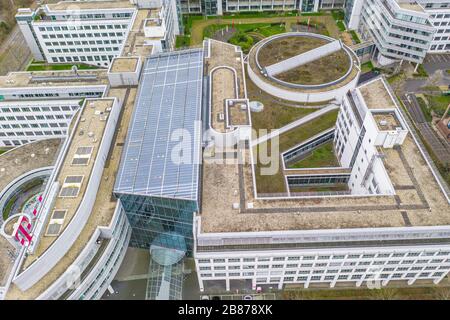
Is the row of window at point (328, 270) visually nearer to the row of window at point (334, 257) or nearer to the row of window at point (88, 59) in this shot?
the row of window at point (334, 257)

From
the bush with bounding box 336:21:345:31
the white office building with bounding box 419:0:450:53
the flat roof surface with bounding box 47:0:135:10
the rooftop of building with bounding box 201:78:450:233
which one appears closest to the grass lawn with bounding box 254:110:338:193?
the rooftop of building with bounding box 201:78:450:233

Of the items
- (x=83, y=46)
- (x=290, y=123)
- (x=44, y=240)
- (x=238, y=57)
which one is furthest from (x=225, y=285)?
(x=83, y=46)

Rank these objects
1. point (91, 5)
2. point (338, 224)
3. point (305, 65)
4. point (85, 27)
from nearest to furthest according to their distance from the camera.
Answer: point (338, 224) → point (305, 65) → point (85, 27) → point (91, 5)

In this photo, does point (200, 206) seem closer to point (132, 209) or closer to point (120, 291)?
point (132, 209)

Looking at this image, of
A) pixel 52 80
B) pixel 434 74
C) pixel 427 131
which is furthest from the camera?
pixel 434 74

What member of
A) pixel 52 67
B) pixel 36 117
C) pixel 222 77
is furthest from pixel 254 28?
pixel 36 117

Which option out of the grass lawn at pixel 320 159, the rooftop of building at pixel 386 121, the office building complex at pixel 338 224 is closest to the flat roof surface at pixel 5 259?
the office building complex at pixel 338 224

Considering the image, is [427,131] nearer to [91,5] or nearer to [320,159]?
[320,159]

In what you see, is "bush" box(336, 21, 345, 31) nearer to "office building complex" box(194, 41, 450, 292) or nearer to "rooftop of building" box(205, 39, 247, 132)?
"rooftop of building" box(205, 39, 247, 132)
